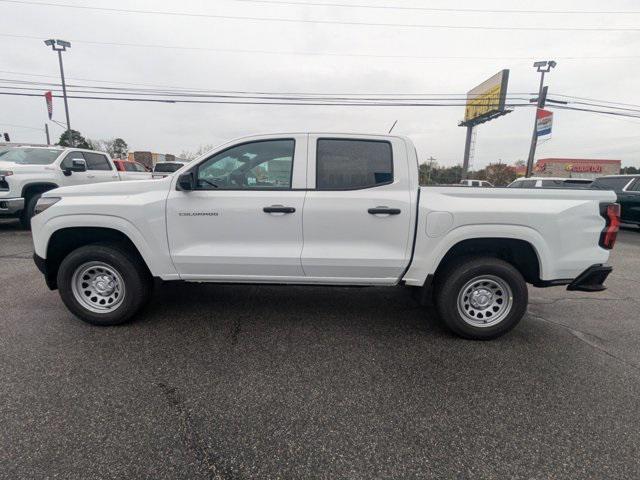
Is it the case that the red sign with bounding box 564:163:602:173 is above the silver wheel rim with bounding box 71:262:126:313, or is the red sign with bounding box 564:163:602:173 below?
above

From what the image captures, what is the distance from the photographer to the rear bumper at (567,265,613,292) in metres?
3.18

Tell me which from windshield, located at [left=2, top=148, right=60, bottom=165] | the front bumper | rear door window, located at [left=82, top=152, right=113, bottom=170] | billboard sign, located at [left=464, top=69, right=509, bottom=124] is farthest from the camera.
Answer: billboard sign, located at [left=464, top=69, right=509, bottom=124]

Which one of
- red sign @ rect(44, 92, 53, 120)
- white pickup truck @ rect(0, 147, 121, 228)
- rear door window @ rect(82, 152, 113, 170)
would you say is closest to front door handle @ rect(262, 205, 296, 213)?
white pickup truck @ rect(0, 147, 121, 228)

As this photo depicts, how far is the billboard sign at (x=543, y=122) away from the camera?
22.0 meters

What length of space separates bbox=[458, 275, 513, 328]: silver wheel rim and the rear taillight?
949mm

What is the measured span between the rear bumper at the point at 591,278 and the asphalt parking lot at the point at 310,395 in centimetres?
60

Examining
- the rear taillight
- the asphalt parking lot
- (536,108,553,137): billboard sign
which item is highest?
(536,108,553,137): billboard sign

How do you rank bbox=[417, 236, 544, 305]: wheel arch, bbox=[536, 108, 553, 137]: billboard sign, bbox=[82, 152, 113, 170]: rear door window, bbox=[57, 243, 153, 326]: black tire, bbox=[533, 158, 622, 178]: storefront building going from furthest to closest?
bbox=[533, 158, 622, 178]: storefront building → bbox=[536, 108, 553, 137]: billboard sign → bbox=[82, 152, 113, 170]: rear door window → bbox=[57, 243, 153, 326]: black tire → bbox=[417, 236, 544, 305]: wheel arch

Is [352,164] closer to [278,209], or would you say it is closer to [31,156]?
[278,209]

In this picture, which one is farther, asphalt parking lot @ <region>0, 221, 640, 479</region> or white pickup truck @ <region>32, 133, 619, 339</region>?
white pickup truck @ <region>32, 133, 619, 339</region>

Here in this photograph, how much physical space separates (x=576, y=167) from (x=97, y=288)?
69.7 meters

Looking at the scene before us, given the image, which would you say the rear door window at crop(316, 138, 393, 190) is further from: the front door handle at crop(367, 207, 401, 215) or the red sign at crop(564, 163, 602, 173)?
the red sign at crop(564, 163, 602, 173)

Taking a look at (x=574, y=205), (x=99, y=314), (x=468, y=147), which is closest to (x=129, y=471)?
(x=99, y=314)

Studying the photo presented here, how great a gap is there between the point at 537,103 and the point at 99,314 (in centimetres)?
2684
